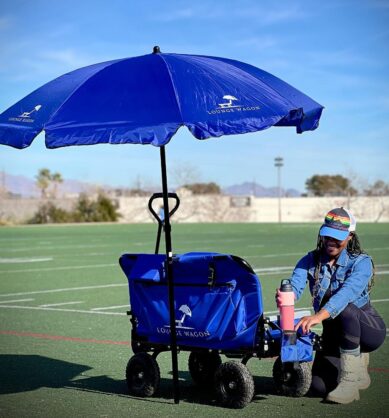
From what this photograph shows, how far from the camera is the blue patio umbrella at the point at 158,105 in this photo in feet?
23.1

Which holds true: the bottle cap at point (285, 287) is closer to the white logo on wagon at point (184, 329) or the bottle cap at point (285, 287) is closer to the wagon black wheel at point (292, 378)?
the wagon black wheel at point (292, 378)

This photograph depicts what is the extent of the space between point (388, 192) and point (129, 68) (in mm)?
85192

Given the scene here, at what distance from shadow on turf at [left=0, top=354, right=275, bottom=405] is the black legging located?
0.48 m

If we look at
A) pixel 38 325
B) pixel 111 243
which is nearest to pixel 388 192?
pixel 111 243

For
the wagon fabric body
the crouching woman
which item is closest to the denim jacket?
the crouching woman

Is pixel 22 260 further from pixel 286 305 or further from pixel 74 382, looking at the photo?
pixel 286 305

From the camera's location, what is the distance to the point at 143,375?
787 centimetres

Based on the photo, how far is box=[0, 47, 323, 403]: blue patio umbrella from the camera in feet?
23.1

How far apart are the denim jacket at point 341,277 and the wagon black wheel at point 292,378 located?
1.52 ft

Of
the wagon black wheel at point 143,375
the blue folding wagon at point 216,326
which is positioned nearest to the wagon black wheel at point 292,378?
the blue folding wagon at point 216,326

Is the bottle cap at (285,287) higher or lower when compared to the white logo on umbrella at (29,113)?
lower

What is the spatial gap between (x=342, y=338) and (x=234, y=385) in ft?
2.83

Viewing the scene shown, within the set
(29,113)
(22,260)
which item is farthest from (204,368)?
(22,260)

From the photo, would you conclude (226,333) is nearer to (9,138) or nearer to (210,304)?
(210,304)
